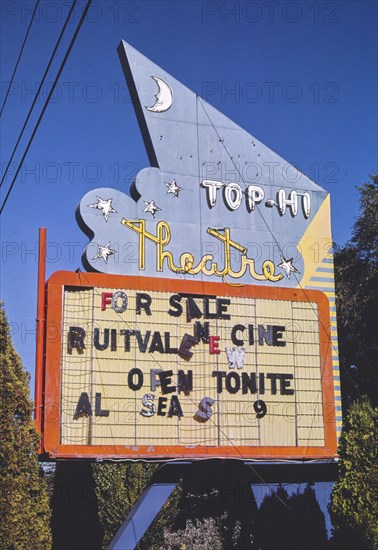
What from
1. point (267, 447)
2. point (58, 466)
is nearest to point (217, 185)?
point (267, 447)

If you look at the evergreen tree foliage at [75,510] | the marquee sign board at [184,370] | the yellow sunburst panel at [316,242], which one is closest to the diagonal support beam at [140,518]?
the marquee sign board at [184,370]

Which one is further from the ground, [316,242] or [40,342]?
[316,242]

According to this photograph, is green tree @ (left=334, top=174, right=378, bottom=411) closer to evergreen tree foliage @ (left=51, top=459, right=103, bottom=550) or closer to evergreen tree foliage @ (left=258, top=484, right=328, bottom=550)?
evergreen tree foliage @ (left=258, top=484, right=328, bottom=550)

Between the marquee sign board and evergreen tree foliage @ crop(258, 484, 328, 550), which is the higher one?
the marquee sign board

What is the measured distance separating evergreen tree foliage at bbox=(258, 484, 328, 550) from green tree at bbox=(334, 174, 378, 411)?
5156mm

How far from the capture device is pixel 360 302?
79.8ft

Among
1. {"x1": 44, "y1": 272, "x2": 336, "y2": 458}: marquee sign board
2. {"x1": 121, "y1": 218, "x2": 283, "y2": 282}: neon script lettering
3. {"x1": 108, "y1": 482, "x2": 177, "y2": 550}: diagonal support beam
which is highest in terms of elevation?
{"x1": 121, "y1": 218, "x2": 283, "y2": 282}: neon script lettering

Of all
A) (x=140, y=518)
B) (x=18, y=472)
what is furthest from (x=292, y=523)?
(x=18, y=472)

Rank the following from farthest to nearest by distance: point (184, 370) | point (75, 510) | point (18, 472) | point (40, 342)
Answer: point (75, 510)
point (184, 370)
point (40, 342)
point (18, 472)

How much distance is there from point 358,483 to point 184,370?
12.3 feet

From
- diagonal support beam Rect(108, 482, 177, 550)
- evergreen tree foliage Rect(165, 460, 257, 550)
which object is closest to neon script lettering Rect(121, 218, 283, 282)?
evergreen tree foliage Rect(165, 460, 257, 550)

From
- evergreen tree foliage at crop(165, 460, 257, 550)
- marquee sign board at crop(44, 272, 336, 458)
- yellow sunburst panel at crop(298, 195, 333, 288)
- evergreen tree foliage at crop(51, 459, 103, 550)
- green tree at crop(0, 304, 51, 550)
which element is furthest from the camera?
evergreen tree foliage at crop(51, 459, 103, 550)

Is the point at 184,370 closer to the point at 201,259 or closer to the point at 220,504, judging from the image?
the point at 201,259

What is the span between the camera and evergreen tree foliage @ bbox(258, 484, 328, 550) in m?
19.3
